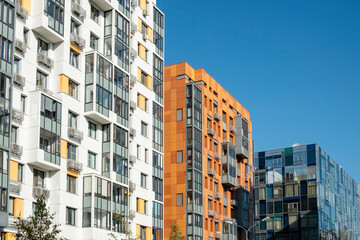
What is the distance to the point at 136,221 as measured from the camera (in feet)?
216

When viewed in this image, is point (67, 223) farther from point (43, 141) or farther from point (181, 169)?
point (181, 169)

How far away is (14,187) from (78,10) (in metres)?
18.2

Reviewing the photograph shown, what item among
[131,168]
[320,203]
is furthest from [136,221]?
[320,203]

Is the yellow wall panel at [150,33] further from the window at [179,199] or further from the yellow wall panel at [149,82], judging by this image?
the window at [179,199]

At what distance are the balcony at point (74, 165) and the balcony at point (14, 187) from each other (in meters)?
6.27

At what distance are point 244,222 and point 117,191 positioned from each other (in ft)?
138

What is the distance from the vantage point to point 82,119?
57562 millimetres

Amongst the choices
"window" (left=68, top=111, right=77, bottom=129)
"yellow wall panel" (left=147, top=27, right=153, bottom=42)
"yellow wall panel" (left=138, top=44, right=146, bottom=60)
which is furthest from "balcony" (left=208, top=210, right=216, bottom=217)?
Answer: "window" (left=68, top=111, right=77, bottom=129)

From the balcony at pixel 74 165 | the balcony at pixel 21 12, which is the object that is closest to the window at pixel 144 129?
the balcony at pixel 74 165

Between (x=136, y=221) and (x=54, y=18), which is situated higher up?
(x=54, y=18)

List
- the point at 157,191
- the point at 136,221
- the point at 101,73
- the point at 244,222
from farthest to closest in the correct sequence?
the point at 244,222 < the point at 157,191 < the point at 136,221 < the point at 101,73

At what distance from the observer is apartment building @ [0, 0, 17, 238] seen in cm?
4519

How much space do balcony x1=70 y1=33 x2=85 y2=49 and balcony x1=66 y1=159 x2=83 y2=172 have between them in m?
10.5

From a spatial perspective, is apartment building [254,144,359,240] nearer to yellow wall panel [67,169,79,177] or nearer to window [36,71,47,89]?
yellow wall panel [67,169,79,177]
